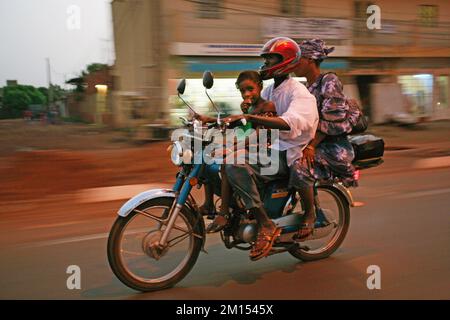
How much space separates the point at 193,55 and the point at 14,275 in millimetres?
12391

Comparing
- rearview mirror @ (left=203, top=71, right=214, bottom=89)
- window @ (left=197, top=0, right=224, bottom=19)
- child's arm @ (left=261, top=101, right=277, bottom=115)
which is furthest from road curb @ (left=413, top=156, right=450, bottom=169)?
window @ (left=197, top=0, right=224, bottom=19)

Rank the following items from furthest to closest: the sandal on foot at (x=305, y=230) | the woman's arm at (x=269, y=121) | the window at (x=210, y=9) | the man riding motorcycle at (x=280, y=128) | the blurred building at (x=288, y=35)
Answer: the window at (x=210, y=9), the blurred building at (x=288, y=35), the sandal on foot at (x=305, y=230), the man riding motorcycle at (x=280, y=128), the woman's arm at (x=269, y=121)

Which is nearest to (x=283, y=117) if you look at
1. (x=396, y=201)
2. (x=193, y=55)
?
(x=396, y=201)

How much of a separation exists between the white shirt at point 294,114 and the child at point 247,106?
0.15 m

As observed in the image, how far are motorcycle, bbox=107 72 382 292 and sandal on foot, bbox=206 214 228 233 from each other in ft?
0.36

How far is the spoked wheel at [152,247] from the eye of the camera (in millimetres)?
3250

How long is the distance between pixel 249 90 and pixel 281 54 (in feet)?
1.22

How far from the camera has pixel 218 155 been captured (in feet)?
11.0

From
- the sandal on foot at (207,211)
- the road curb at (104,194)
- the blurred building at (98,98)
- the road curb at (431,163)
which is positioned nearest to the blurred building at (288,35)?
the blurred building at (98,98)

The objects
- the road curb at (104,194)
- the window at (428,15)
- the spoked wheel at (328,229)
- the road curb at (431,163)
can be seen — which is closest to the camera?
the spoked wheel at (328,229)

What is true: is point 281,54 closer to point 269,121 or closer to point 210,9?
point 269,121

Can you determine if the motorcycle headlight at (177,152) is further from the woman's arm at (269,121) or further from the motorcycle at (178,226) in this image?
the woman's arm at (269,121)
